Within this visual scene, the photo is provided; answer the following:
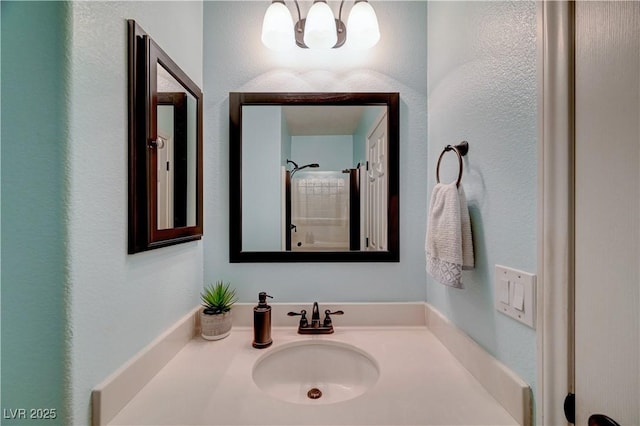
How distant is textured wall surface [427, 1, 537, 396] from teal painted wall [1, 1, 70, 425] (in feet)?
3.21

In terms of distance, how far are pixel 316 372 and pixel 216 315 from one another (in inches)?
16.9

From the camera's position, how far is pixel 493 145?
78 cm

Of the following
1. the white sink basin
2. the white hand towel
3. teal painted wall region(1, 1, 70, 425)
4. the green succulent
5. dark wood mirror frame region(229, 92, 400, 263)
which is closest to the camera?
teal painted wall region(1, 1, 70, 425)

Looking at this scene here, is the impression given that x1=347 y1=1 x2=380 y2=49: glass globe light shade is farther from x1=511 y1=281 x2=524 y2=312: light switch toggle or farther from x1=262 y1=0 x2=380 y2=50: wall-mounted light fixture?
x1=511 y1=281 x2=524 y2=312: light switch toggle

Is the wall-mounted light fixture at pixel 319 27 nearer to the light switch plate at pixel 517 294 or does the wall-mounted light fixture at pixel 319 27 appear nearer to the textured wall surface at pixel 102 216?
the textured wall surface at pixel 102 216

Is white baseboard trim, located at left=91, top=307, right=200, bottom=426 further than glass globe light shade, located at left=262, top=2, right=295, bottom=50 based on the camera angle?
No

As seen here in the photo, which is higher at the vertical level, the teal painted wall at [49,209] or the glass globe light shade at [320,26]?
the glass globe light shade at [320,26]

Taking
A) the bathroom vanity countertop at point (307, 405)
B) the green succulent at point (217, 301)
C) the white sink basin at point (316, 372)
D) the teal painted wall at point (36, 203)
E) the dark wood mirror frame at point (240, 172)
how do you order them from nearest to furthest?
the teal painted wall at point (36, 203) → the bathroom vanity countertop at point (307, 405) → the white sink basin at point (316, 372) → the green succulent at point (217, 301) → the dark wood mirror frame at point (240, 172)

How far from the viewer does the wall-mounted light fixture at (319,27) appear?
113cm

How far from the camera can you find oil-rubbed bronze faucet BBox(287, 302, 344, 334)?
3.74ft

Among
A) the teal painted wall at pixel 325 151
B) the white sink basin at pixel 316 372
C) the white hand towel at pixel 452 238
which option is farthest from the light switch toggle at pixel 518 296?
the teal painted wall at pixel 325 151

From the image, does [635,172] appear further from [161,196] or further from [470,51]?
[161,196]

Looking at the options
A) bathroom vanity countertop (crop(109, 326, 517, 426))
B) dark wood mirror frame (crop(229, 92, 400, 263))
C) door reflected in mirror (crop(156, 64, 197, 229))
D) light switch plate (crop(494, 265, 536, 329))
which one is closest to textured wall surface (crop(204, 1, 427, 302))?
dark wood mirror frame (crop(229, 92, 400, 263))

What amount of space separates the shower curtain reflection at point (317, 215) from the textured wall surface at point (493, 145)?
0.44 meters
